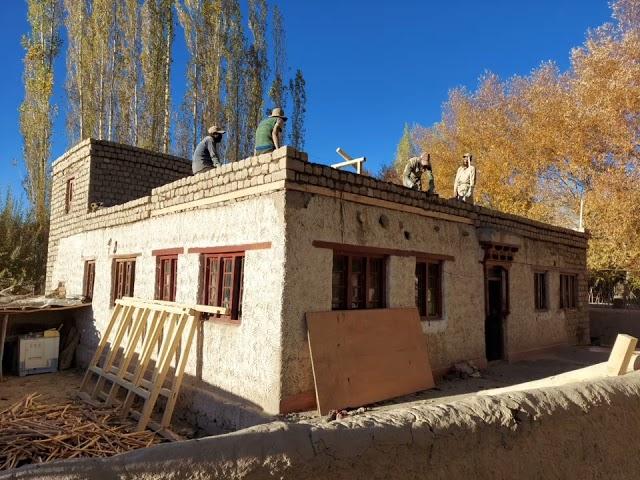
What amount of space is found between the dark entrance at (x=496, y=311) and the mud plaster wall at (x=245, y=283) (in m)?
6.33

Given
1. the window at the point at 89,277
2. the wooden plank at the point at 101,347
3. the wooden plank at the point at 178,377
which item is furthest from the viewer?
the window at the point at 89,277

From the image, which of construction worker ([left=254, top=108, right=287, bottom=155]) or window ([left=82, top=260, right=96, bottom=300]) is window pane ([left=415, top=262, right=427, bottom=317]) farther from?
window ([left=82, top=260, right=96, bottom=300])

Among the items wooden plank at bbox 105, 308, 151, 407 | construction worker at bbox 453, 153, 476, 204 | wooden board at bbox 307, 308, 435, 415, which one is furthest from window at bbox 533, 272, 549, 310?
wooden plank at bbox 105, 308, 151, 407

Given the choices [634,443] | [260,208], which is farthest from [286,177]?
[634,443]

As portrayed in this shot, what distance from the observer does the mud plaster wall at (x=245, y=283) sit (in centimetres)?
607

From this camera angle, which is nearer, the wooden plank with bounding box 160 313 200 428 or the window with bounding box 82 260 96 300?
the wooden plank with bounding box 160 313 200 428

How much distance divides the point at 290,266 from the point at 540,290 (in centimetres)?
904

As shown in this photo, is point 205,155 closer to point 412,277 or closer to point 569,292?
point 412,277

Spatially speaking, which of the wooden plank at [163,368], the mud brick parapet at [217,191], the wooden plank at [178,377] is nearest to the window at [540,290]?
the mud brick parapet at [217,191]

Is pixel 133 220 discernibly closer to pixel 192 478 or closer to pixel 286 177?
pixel 286 177

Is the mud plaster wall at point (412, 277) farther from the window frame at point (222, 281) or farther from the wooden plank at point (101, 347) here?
the wooden plank at point (101, 347)

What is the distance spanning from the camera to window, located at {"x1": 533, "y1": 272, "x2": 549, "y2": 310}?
12188 mm

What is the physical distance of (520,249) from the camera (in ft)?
37.3

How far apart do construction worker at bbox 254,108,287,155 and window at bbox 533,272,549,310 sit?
8.45m
